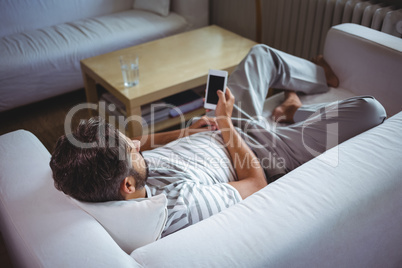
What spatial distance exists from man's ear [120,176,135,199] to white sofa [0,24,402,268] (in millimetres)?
105

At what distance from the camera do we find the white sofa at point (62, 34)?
2332mm

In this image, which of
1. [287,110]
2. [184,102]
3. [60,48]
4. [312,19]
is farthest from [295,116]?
[60,48]

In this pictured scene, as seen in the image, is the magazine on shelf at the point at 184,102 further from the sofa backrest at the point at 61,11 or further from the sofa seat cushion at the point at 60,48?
the sofa backrest at the point at 61,11

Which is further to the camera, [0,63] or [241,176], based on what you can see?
[0,63]

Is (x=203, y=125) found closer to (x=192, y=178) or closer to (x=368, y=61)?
(x=192, y=178)

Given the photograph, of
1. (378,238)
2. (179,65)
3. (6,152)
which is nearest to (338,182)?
(378,238)

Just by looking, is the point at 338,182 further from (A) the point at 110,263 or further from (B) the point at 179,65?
(B) the point at 179,65

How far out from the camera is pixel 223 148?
54.9 inches

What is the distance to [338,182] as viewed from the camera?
958 mm

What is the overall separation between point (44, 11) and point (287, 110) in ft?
6.32

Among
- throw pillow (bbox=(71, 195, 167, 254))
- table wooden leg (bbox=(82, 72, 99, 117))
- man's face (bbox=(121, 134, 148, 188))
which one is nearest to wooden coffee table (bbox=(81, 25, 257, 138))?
table wooden leg (bbox=(82, 72, 99, 117))

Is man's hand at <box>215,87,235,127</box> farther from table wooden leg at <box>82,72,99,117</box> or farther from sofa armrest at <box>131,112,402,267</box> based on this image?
table wooden leg at <box>82,72,99,117</box>

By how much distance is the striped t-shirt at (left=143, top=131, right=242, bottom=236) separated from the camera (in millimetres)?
1015

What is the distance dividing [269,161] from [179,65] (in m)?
0.96
